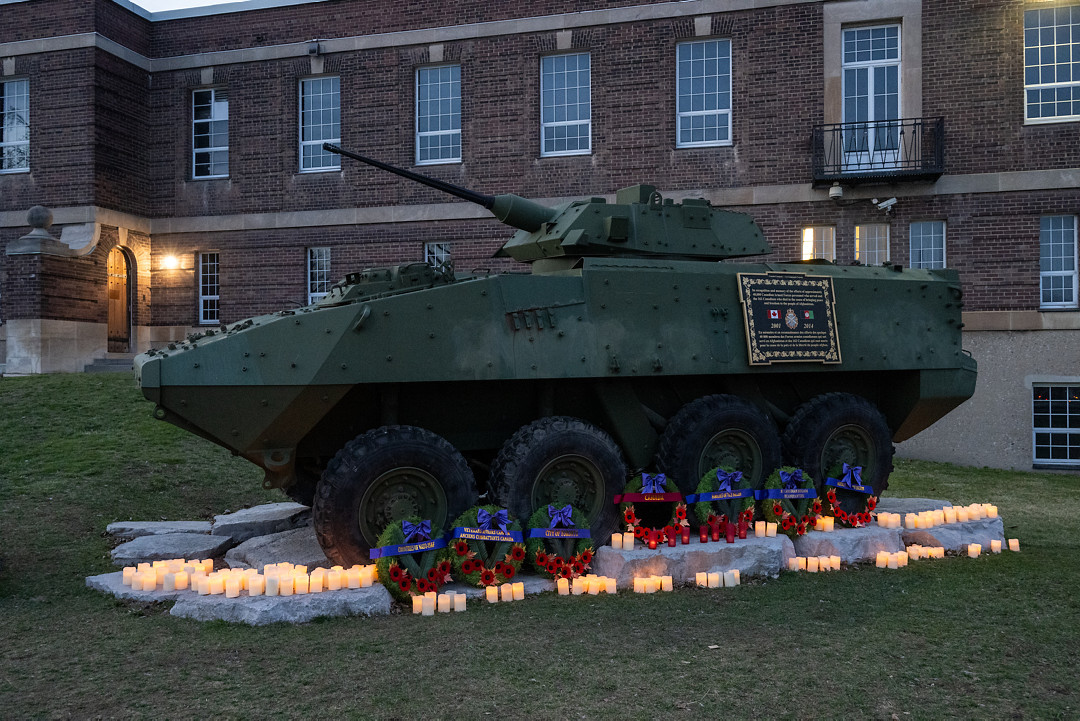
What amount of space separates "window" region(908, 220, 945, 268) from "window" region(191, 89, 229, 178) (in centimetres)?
1375

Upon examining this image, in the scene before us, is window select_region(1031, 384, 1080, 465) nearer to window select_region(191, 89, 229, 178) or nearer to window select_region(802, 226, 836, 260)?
window select_region(802, 226, 836, 260)

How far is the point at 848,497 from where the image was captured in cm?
915

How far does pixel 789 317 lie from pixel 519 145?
1091 centimetres

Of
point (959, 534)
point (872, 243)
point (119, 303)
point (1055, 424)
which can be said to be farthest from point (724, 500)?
point (119, 303)

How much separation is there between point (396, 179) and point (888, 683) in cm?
1590

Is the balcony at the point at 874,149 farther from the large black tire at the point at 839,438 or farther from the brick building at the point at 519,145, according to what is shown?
the large black tire at the point at 839,438

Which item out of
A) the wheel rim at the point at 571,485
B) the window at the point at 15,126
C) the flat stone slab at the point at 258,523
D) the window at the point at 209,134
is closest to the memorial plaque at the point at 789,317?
the wheel rim at the point at 571,485

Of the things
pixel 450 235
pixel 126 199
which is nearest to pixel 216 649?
pixel 450 235

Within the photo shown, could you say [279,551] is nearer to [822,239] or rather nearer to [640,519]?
[640,519]

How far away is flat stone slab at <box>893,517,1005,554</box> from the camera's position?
29.4ft

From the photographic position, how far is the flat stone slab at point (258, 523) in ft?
29.4

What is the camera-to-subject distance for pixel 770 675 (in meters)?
5.16

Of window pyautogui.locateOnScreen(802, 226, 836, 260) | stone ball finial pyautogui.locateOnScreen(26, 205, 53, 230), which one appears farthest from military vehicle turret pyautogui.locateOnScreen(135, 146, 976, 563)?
stone ball finial pyautogui.locateOnScreen(26, 205, 53, 230)

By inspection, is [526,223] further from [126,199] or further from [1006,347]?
[126,199]
